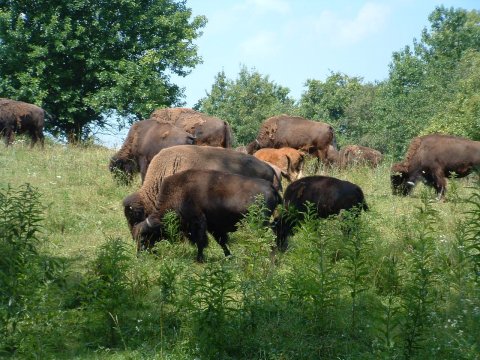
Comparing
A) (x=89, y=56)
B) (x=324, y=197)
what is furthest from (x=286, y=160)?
(x=89, y=56)

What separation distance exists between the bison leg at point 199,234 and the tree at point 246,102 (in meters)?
54.7

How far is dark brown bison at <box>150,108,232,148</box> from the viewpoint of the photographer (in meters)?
19.5

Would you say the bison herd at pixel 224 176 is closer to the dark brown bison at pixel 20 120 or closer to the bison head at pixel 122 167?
the bison head at pixel 122 167

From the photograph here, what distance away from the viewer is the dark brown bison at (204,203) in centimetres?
1098

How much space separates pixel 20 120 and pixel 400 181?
12497 mm

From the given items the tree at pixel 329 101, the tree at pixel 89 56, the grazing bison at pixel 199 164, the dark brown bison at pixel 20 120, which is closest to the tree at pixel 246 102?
the tree at pixel 329 101

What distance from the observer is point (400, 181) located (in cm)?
1812

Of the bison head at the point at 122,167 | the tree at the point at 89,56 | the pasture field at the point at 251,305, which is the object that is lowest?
the pasture field at the point at 251,305

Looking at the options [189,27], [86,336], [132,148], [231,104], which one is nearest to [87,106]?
[189,27]

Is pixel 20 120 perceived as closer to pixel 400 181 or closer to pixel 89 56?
pixel 89 56

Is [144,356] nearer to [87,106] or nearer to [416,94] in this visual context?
[87,106]

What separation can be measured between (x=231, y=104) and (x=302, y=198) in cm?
6176

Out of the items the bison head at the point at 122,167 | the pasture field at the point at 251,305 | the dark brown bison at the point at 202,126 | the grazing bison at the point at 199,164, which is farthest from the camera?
the dark brown bison at the point at 202,126

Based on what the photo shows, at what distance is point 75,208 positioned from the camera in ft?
46.4
